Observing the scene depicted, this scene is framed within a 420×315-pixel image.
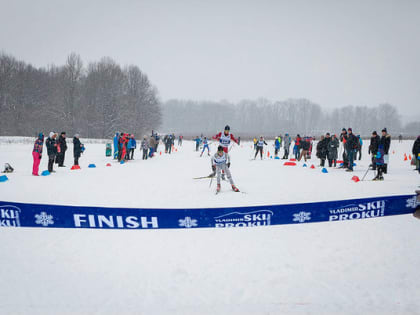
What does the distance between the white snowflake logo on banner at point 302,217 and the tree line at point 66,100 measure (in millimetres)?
43569

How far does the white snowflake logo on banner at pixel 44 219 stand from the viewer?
125 inches

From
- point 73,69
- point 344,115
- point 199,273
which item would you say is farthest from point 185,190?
point 344,115

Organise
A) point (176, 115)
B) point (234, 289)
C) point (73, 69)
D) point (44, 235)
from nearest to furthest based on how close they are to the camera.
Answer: point (234, 289) < point (44, 235) < point (73, 69) < point (176, 115)

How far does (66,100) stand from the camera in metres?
43.2

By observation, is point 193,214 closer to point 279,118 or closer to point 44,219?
point 44,219

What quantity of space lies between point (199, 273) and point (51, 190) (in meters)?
7.52

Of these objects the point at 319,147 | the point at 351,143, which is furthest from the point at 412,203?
the point at 319,147

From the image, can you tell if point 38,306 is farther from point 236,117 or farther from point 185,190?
point 236,117

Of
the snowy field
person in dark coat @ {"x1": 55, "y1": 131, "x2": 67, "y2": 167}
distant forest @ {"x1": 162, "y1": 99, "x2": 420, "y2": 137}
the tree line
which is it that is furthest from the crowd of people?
distant forest @ {"x1": 162, "y1": 99, "x2": 420, "y2": 137}

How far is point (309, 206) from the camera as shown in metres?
3.27

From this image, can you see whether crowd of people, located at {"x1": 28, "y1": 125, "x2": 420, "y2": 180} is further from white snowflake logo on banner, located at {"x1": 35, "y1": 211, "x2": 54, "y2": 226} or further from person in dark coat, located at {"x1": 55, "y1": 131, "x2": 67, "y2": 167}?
white snowflake logo on banner, located at {"x1": 35, "y1": 211, "x2": 54, "y2": 226}


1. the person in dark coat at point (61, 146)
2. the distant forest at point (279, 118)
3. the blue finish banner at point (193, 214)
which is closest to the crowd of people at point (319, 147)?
the person in dark coat at point (61, 146)

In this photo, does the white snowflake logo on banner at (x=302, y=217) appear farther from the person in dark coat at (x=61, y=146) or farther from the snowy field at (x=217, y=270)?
the person in dark coat at (x=61, y=146)

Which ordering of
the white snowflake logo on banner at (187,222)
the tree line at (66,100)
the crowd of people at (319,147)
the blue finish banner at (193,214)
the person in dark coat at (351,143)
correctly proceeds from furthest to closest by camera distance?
the tree line at (66,100), the person in dark coat at (351,143), the crowd of people at (319,147), the white snowflake logo on banner at (187,222), the blue finish banner at (193,214)
